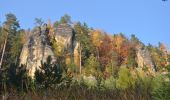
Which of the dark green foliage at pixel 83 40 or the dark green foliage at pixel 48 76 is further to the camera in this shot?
the dark green foliage at pixel 83 40

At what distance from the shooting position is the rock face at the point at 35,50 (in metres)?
80.6

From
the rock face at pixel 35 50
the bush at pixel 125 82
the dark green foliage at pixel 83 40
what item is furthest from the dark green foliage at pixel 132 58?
the bush at pixel 125 82

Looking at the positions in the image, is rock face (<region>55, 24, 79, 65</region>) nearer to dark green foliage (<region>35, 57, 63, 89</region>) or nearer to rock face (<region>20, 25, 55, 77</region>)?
rock face (<region>20, 25, 55, 77</region>)

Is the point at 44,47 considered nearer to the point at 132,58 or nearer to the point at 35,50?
the point at 35,50

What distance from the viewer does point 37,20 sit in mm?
101500

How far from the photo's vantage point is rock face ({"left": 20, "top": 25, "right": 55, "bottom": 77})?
80.6 m

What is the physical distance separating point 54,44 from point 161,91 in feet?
289

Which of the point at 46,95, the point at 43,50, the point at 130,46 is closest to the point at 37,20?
the point at 43,50

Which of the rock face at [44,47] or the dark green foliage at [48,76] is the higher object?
the rock face at [44,47]

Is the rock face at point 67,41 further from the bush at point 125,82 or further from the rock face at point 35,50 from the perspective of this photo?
the bush at point 125,82

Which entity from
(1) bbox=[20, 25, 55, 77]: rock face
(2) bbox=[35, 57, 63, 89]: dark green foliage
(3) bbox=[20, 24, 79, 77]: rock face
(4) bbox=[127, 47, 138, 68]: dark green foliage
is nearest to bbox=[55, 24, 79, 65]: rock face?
(3) bbox=[20, 24, 79, 77]: rock face

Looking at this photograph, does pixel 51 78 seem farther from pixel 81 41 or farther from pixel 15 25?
pixel 81 41

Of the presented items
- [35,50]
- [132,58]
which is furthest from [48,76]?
[132,58]

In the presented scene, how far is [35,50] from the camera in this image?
274ft
